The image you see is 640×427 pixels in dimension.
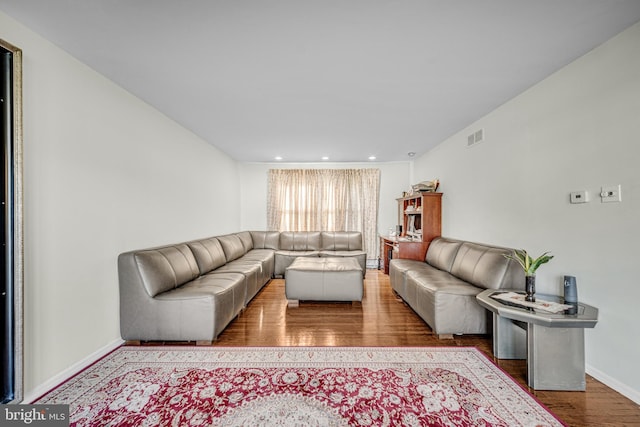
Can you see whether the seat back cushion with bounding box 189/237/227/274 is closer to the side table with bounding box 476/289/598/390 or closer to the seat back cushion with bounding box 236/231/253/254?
the seat back cushion with bounding box 236/231/253/254

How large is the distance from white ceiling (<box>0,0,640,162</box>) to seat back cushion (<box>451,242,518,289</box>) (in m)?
1.65

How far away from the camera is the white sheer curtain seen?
613 cm

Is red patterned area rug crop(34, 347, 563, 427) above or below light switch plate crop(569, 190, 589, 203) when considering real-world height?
below

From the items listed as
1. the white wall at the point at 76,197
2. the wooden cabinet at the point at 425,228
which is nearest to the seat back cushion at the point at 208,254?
the white wall at the point at 76,197

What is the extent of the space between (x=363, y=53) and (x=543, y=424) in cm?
270

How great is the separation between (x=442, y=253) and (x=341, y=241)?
2.41m

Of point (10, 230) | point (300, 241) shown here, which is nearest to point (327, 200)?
point (300, 241)

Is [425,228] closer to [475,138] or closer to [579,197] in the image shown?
[475,138]

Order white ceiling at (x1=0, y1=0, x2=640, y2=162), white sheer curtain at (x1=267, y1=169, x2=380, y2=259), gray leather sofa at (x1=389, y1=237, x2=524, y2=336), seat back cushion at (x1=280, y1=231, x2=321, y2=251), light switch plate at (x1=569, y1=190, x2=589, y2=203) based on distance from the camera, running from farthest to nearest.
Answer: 1. white sheer curtain at (x1=267, y1=169, x2=380, y2=259)
2. seat back cushion at (x1=280, y1=231, x2=321, y2=251)
3. gray leather sofa at (x1=389, y1=237, x2=524, y2=336)
4. light switch plate at (x1=569, y1=190, x2=589, y2=203)
5. white ceiling at (x1=0, y1=0, x2=640, y2=162)

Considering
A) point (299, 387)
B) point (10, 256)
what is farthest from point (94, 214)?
point (299, 387)

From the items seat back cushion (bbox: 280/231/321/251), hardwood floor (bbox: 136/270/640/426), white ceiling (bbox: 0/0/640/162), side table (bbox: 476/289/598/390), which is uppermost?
white ceiling (bbox: 0/0/640/162)

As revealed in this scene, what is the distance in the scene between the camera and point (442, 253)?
151 inches

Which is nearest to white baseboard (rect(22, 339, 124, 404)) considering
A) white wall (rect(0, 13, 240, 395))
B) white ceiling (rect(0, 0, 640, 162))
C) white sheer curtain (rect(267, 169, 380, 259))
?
white wall (rect(0, 13, 240, 395))

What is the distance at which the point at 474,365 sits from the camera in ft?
7.27
